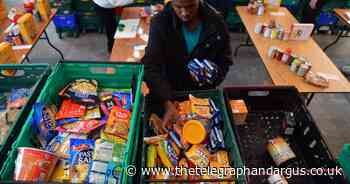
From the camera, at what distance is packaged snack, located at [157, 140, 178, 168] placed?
1267 millimetres

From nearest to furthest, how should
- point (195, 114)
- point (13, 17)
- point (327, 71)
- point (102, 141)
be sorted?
point (102, 141) → point (195, 114) → point (327, 71) → point (13, 17)

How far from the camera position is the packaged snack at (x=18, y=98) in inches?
58.3

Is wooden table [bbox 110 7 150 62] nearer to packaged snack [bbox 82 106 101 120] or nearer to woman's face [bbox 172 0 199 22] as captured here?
woman's face [bbox 172 0 199 22]

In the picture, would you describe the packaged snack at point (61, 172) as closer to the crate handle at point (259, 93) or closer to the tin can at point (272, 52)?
the crate handle at point (259, 93)

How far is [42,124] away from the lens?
1.22 metres

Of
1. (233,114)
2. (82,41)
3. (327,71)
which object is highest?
(233,114)

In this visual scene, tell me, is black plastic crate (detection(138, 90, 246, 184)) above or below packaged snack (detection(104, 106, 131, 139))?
below

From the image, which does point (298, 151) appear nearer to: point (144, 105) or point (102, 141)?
point (144, 105)

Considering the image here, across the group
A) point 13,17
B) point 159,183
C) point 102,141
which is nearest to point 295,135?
point 159,183

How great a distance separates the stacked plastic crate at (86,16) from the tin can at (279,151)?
4.00 meters

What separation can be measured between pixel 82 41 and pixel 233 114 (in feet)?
12.9

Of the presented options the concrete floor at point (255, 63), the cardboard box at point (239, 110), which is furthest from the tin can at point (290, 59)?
the cardboard box at point (239, 110)

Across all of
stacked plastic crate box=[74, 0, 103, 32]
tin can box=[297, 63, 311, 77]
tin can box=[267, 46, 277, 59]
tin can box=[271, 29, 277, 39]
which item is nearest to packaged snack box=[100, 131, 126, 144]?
tin can box=[297, 63, 311, 77]

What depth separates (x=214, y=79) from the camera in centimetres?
177
